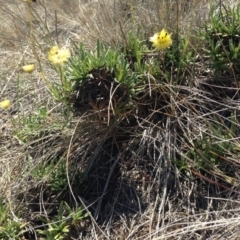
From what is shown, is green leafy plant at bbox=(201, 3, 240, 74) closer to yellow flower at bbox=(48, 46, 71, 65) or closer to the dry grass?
the dry grass

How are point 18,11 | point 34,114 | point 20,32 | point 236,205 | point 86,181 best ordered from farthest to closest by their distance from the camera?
point 18,11, point 20,32, point 34,114, point 86,181, point 236,205

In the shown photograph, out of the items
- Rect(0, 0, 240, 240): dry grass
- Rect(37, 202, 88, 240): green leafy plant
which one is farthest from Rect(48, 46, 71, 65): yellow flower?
Rect(37, 202, 88, 240): green leafy plant

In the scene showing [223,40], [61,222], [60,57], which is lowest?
[61,222]

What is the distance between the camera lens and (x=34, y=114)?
253 centimetres

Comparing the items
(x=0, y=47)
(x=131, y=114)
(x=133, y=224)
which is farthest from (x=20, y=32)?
(x=133, y=224)

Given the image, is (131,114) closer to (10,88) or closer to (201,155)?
(201,155)

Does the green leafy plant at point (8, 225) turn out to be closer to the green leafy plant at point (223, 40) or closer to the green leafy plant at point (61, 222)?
the green leafy plant at point (61, 222)

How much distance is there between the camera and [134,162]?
2268 mm

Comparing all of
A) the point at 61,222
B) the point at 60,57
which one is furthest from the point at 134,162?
the point at 60,57

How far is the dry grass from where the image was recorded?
6.82 feet

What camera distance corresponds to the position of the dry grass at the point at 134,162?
6.82ft

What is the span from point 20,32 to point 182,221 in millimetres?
1587

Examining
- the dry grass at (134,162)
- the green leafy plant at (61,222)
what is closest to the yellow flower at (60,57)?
the dry grass at (134,162)

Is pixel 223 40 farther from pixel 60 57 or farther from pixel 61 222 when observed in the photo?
pixel 61 222
